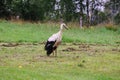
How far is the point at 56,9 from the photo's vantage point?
44188mm


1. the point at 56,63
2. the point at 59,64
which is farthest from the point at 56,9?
the point at 59,64

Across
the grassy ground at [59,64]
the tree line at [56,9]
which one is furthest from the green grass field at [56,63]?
the tree line at [56,9]

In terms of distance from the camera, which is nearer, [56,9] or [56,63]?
[56,63]

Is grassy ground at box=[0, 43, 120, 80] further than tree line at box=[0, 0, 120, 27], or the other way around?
tree line at box=[0, 0, 120, 27]

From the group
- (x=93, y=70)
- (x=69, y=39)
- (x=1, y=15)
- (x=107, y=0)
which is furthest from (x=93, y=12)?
(x=93, y=70)

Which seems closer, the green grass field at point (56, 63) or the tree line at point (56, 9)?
the green grass field at point (56, 63)

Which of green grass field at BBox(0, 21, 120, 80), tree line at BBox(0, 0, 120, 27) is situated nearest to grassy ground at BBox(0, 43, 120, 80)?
green grass field at BBox(0, 21, 120, 80)

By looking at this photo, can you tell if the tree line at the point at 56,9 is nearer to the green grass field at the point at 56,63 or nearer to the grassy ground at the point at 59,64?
the green grass field at the point at 56,63

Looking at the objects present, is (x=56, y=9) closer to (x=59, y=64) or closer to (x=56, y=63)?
(x=56, y=63)

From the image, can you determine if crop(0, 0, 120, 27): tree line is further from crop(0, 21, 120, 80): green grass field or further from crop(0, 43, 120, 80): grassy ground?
crop(0, 43, 120, 80): grassy ground

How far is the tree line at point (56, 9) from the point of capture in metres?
41.6

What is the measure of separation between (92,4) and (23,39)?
62.2 ft

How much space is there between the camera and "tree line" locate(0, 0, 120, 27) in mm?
41562

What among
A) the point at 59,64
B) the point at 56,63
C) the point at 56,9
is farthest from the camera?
the point at 56,9
